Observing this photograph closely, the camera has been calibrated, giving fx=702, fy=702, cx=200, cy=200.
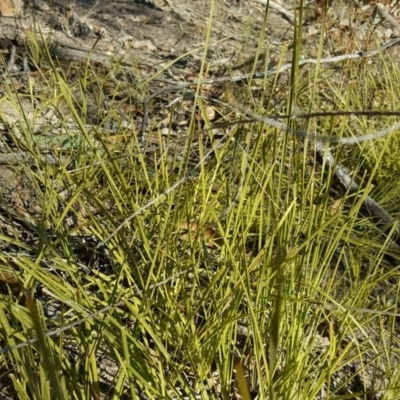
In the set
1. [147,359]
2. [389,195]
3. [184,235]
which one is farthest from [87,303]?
[389,195]

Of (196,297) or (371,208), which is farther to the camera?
(371,208)

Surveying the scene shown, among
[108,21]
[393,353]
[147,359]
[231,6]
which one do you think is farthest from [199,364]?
[231,6]

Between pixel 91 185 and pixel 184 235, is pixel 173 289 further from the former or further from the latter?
pixel 91 185

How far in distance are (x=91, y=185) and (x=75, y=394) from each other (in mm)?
845

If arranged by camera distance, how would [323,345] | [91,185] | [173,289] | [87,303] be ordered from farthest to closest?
[91,185]
[323,345]
[173,289]
[87,303]

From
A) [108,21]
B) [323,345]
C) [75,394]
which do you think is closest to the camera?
[75,394]

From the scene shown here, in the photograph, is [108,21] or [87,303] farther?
[108,21]

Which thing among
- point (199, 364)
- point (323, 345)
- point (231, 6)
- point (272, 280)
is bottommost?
point (323, 345)

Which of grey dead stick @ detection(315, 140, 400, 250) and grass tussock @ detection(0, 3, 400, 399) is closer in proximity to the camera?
grass tussock @ detection(0, 3, 400, 399)

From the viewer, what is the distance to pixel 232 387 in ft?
4.91

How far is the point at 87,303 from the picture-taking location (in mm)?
1289

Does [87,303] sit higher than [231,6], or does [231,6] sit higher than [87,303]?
[231,6]

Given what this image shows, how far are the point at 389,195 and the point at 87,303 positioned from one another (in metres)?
1.35

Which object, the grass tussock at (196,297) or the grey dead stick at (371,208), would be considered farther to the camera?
the grey dead stick at (371,208)
